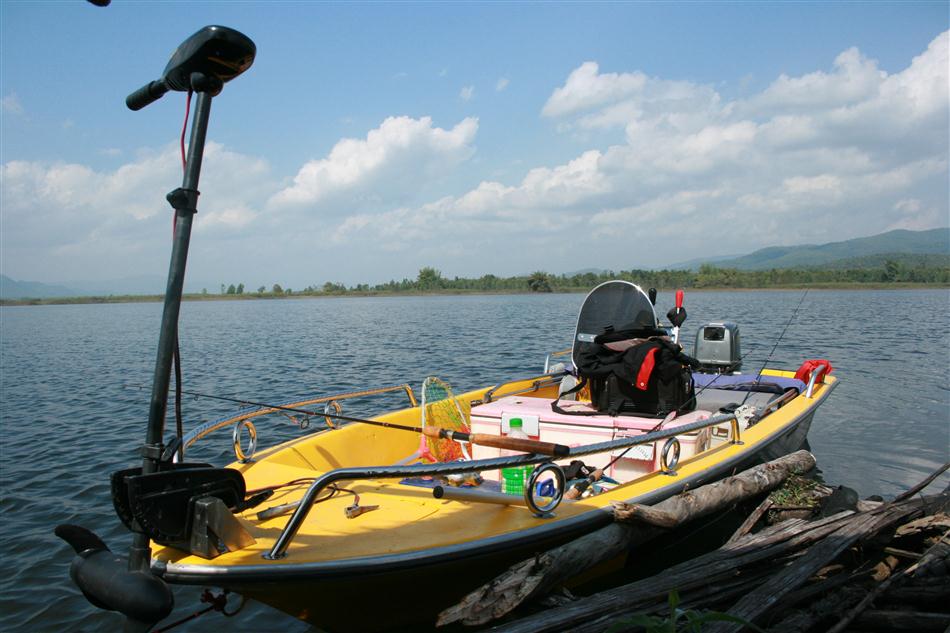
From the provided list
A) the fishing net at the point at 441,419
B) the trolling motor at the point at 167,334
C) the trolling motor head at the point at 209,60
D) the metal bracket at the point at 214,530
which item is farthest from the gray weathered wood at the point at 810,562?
the trolling motor head at the point at 209,60

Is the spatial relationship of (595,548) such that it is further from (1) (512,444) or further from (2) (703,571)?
(1) (512,444)

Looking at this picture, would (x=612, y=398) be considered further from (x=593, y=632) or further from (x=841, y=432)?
(x=841, y=432)

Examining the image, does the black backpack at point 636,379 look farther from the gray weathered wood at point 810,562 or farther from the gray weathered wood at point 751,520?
the gray weathered wood at point 810,562

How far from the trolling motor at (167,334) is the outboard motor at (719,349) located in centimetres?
770

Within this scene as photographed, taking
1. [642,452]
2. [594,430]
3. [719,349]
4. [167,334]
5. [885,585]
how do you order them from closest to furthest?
[167,334]
[885,585]
[642,452]
[594,430]
[719,349]

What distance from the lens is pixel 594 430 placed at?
16.5ft

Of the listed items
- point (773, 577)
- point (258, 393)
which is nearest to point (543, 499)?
point (773, 577)

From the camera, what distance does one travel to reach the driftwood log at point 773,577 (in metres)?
3.16

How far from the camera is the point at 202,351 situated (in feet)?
69.8

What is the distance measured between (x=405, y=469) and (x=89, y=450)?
25.4ft

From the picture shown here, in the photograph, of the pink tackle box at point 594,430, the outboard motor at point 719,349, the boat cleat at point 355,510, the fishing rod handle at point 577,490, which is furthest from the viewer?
the outboard motor at point 719,349

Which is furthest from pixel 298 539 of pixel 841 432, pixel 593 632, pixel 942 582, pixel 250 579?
pixel 841 432

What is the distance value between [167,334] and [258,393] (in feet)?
36.9

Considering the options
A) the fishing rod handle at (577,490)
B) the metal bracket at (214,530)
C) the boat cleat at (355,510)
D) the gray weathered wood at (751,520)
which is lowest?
the gray weathered wood at (751,520)
